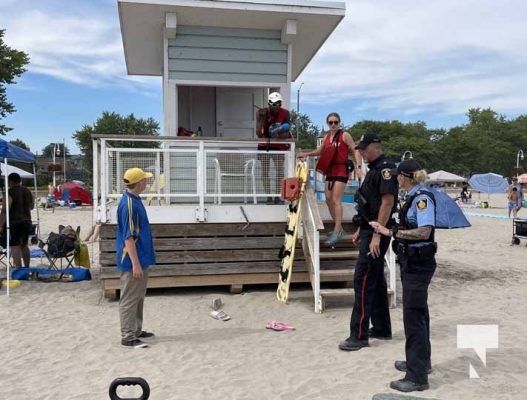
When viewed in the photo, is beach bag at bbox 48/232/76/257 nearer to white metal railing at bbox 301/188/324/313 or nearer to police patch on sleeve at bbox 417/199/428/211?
white metal railing at bbox 301/188/324/313

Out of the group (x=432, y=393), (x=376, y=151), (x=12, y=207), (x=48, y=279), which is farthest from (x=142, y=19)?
(x=432, y=393)

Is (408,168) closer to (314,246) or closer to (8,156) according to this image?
(314,246)

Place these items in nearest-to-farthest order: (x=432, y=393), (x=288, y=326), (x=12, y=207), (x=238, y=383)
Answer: (x=432, y=393) → (x=238, y=383) → (x=288, y=326) → (x=12, y=207)

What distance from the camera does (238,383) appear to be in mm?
4258

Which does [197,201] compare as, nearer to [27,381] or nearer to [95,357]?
[95,357]

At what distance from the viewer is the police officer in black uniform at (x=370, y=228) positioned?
Result: 4730 mm

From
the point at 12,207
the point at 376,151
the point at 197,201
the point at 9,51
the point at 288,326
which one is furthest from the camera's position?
the point at 9,51

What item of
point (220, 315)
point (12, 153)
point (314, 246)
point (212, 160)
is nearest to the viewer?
point (220, 315)

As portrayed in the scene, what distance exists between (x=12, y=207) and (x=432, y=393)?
7657 mm

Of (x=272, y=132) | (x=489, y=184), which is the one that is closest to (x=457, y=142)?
(x=489, y=184)

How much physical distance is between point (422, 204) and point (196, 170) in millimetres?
4359

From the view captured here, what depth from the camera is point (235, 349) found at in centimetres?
517

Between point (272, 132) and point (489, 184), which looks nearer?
point (272, 132)

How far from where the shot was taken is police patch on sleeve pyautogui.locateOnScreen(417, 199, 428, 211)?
3983mm
